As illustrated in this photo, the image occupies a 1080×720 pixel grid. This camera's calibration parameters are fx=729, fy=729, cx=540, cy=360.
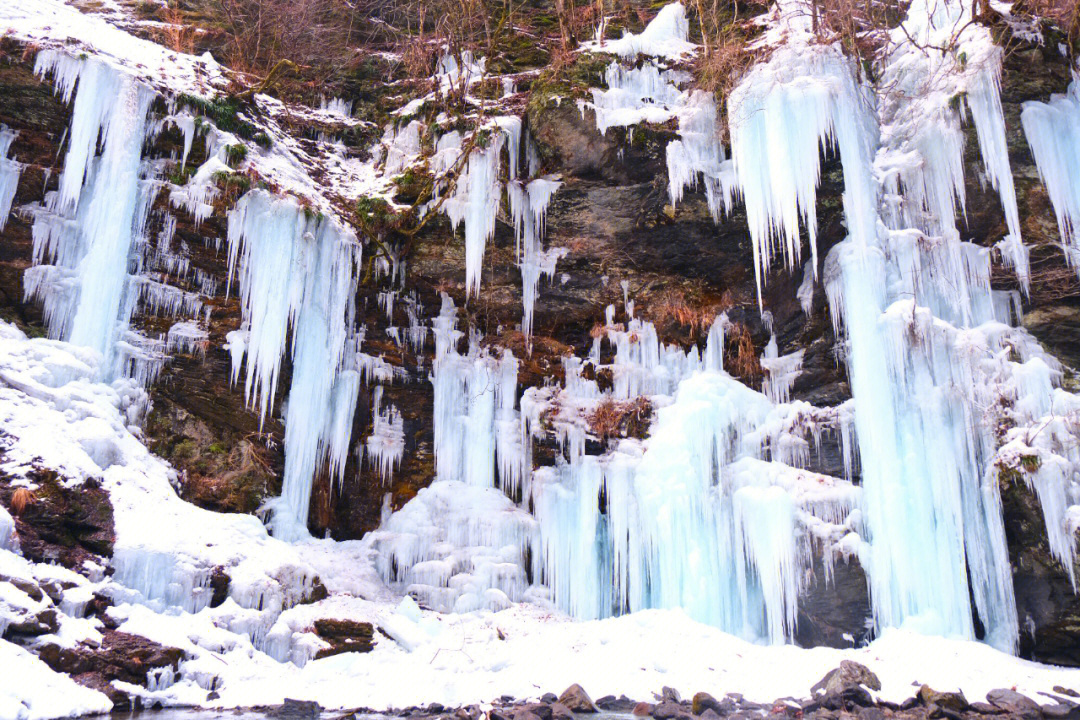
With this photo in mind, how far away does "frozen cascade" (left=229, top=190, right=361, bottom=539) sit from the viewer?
9781 mm

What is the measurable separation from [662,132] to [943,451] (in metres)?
5.34

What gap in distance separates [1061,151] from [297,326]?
9871 mm

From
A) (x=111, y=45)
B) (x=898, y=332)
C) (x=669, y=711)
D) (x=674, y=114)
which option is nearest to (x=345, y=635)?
(x=669, y=711)

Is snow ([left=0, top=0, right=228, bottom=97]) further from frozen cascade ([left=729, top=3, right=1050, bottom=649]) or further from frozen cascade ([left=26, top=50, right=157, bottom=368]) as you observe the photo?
frozen cascade ([left=729, top=3, right=1050, bottom=649])

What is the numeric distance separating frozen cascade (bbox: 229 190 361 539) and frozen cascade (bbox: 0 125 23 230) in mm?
2627

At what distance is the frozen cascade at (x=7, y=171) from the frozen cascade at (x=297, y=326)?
2.63 m

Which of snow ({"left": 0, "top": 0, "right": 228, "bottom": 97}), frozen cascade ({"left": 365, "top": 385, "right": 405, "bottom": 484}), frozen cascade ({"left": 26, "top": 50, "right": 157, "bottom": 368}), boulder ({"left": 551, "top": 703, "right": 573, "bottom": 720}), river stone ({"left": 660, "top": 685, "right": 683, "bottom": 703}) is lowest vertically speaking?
boulder ({"left": 551, "top": 703, "right": 573, "bottom": 720})

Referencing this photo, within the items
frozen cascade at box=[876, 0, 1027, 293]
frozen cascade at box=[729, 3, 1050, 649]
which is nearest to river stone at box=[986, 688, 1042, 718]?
frozen cascade at box=[729, 3, 1050, 649]

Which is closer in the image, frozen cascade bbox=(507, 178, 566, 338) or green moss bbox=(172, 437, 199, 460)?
green moss bbox=(172, 437, 199, 460)

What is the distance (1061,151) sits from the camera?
28.4 feet

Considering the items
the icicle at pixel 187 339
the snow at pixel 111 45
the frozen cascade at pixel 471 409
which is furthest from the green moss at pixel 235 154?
the frozen cascade at pixel 471 409

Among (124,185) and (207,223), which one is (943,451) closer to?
(207,223)

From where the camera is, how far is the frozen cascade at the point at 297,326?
32.1 ft

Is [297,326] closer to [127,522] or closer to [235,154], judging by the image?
[235,154]
